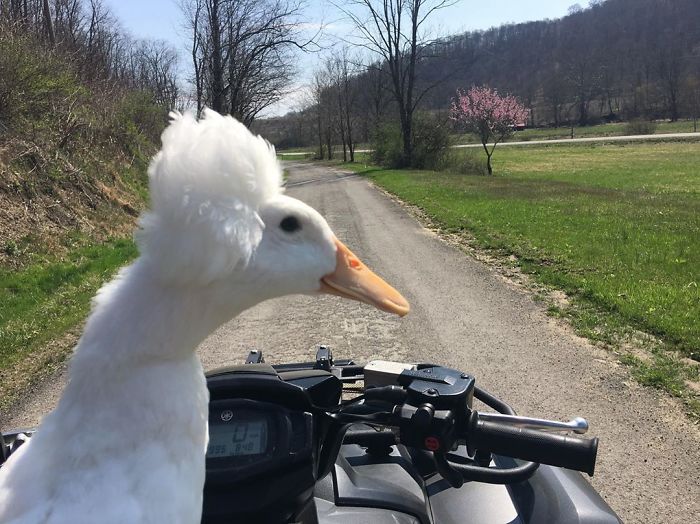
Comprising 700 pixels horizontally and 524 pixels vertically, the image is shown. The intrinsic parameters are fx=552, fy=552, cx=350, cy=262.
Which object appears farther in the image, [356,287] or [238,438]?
[238,438]

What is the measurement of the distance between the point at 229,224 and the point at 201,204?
0.23ft

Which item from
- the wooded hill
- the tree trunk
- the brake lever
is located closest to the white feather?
the brake lever

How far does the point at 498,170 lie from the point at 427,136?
17.4ft

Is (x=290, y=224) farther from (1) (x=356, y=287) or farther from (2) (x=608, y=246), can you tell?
(2) (x=608, y=246)

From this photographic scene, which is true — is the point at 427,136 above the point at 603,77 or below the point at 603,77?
below

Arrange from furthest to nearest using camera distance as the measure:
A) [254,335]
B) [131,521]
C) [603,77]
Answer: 1. [603,77]
2. [254,335]
3. [131,521]

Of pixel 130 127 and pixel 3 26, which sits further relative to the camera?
pixel 130 127

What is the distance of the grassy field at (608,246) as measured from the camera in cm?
561

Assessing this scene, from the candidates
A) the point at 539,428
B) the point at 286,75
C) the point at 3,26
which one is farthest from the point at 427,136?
the point at 539,428

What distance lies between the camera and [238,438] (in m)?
1.53

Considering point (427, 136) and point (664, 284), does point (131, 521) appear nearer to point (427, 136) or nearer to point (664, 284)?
point (664, 284)

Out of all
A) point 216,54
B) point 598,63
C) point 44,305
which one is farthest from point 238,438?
point 598,63

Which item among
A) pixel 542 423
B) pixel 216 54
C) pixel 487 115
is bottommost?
pixel 542 423

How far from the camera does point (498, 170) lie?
120 feet
